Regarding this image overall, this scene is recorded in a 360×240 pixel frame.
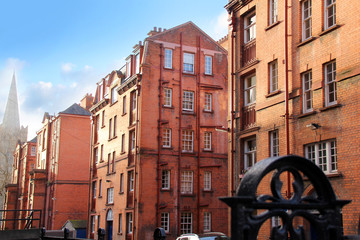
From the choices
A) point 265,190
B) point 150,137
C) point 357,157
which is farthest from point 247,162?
point 150,137

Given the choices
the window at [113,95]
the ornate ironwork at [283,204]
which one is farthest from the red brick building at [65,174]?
the ornate ironwork at [283,204]

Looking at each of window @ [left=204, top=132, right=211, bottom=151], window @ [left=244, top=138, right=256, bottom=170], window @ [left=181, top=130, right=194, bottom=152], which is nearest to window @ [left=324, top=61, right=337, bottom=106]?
window @ [left=244, top=138, right=256, bottom=170]

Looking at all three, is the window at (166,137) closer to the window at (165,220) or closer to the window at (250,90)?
the window at (165,220)

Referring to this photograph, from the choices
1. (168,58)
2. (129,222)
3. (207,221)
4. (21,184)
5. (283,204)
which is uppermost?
(168,58)

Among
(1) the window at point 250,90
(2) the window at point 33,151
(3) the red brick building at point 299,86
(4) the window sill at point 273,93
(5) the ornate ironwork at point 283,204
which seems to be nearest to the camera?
(5) the ornate ironwork at point 283,204

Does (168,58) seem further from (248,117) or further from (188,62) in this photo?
(248,117)

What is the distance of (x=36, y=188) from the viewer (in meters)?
68.8

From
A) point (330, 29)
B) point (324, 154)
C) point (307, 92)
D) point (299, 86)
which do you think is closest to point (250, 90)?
point (299, 86)

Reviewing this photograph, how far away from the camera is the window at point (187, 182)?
4178 centimetres

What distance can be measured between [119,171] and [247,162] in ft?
67.0

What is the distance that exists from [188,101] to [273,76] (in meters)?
18.0

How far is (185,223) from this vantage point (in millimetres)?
41094

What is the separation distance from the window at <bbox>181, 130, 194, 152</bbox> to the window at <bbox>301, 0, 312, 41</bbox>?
20.5 metres

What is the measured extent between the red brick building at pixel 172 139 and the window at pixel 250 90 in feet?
45.8
